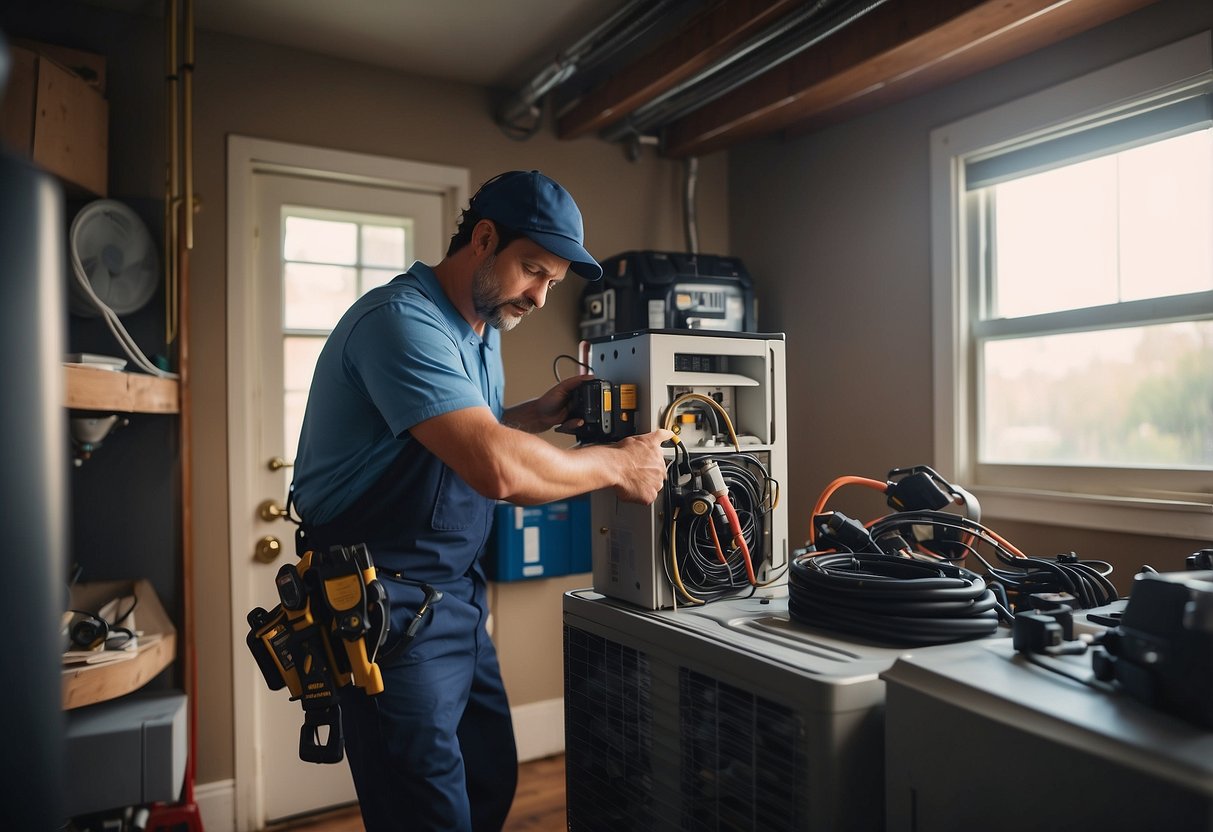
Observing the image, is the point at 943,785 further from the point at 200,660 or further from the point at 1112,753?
the point at 200,660

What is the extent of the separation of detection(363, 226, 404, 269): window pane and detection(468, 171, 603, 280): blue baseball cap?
144 cm

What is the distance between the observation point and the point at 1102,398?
90.0 inches

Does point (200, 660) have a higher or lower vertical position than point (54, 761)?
lower

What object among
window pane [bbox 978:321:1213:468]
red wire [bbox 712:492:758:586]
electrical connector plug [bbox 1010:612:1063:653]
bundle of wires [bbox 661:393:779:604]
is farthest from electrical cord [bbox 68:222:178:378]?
window pane [bbox 978:321:1213:468]

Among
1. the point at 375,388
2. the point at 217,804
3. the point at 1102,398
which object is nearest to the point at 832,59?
the point at 1102,398

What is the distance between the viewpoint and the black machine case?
294 centimetres

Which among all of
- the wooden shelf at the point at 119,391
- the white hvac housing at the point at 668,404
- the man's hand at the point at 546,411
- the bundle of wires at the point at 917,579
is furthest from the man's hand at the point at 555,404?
the wooden shelf at the point at 119,391

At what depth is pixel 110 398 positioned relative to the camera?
2010 millimetres

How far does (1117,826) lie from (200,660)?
2.52m

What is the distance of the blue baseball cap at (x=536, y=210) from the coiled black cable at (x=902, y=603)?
753 mm

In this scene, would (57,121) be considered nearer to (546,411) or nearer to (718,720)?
(546,411)

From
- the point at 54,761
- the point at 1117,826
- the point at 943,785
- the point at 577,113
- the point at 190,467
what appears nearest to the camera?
the point at 54,761

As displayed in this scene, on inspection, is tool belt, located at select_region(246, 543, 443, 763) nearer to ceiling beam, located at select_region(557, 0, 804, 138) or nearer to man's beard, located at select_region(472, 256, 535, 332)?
man's beard, located at select_region(472, 256, 535, 332)

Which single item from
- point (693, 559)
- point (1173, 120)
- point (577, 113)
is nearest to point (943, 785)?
point (693, 559)
